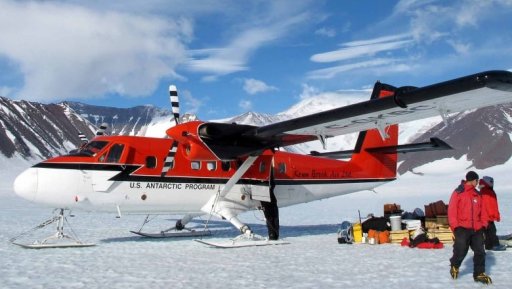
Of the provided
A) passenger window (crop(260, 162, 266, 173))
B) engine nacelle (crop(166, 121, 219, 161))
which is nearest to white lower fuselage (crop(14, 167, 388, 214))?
passenger window (crop(260, 162, 266, 173))

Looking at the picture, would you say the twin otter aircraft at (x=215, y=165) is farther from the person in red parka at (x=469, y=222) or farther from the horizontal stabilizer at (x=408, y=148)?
the person in red parka at (x=469, y=222)

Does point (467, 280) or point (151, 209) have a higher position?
point (151, 209)

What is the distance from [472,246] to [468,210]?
0.56 m

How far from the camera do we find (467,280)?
284 inches

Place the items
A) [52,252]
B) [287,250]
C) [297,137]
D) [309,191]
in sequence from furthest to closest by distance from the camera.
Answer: [309,191] < [297,137] < [287,250] < [52,252]

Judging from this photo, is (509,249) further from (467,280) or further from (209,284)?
(209,284)

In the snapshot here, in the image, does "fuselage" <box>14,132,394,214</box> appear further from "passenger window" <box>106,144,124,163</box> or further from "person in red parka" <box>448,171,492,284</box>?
"person in red parka" <box>448,171,492,284</box>

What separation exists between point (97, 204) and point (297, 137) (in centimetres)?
522

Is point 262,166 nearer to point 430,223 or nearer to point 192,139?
point 192,139

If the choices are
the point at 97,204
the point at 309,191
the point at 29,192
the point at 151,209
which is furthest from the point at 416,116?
the point at 29,192

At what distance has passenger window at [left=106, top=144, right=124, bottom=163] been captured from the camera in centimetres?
1177

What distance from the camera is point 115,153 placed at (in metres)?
11.8

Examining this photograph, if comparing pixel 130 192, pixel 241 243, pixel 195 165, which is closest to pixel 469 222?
pixel 241 243

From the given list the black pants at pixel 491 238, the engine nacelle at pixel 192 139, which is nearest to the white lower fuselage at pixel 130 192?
the engine nacelle at pixel 192 139
